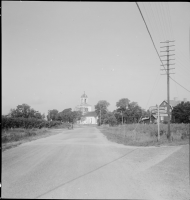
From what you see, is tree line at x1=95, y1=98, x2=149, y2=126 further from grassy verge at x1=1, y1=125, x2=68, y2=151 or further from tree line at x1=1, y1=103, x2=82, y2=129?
grassy verge at x1=1, y1=125, x2=68, y2=151

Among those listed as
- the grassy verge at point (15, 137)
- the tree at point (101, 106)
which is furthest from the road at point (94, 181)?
the tree at point (101, 106)

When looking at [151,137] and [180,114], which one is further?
[180,114]

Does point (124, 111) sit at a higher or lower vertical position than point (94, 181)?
higher

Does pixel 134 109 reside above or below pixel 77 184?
above

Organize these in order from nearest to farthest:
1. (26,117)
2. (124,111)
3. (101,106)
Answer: (26,117), (124,111), (101,106)

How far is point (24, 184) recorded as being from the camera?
441cm

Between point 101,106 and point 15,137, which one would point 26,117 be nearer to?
point 15,137

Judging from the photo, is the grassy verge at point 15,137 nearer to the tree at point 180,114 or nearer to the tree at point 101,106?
the tree at point 101,106

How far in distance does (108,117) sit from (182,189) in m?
28.9

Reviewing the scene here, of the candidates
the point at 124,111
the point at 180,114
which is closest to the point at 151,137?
the point at 180,114

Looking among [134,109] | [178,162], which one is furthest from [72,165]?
[134,109]

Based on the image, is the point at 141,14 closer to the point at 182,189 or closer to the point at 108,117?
the point at 182,189

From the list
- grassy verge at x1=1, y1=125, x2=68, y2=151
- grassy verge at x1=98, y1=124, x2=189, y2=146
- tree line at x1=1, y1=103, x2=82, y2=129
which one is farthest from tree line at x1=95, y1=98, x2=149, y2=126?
grassy verge at x1=1, y1=125, x2=68, y2=151

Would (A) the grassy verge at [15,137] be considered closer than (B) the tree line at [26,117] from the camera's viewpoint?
No
